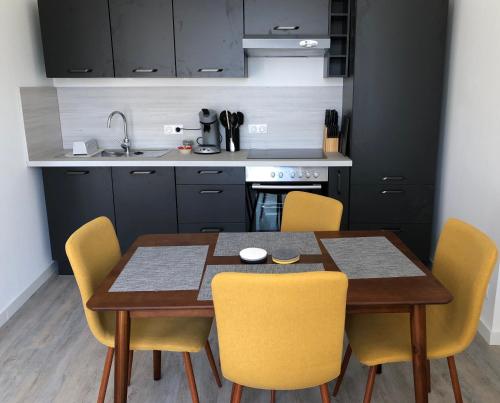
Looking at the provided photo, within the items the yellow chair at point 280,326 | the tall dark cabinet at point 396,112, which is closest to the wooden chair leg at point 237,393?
the yellow chair at point 280,326

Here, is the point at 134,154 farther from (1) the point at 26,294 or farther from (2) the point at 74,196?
(1) the point at 26,294

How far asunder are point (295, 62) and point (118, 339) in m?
2.72

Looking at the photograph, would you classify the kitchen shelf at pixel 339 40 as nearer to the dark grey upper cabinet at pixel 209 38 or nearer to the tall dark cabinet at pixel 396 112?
the tall dark cabinet at pixel 396 112

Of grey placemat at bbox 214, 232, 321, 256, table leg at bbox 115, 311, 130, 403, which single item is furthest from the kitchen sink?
table leg at bbox 115, 311, 130, 403

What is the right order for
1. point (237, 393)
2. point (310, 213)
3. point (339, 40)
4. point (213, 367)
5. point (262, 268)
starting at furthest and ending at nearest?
point (339, 40)
point (310, 213)
point (213, 367)
point (262, 268)
point (237, 393)

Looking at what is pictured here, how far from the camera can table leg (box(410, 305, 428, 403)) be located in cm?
161

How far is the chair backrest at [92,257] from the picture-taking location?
1.75 meters

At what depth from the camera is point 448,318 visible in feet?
6.24

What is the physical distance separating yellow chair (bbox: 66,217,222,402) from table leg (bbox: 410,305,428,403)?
31.4 inches

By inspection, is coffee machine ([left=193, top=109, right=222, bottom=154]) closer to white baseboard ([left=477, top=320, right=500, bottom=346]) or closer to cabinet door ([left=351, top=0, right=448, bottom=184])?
cabinet door ([left=351, top=0, right=448, bottom=184])

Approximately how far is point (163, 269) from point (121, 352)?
33 cm

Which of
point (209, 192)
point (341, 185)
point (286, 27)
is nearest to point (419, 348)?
point (341, 185)

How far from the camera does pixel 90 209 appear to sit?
340cm

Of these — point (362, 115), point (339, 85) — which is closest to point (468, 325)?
point (362, 115)
